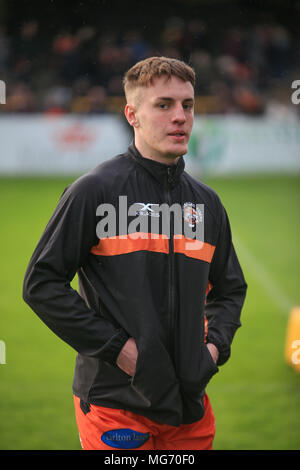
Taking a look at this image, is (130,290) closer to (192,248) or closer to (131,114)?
(192,248)

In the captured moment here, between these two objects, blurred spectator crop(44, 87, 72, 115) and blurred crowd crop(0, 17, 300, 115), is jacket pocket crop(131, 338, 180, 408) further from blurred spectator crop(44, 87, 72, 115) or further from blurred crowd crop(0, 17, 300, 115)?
blurred spectator crop(44, 87, 72, 115)

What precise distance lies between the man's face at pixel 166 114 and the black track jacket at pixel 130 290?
0.29 feet

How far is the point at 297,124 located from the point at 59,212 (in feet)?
43.2

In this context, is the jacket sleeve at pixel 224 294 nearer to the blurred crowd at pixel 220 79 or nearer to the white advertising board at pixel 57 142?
the blurred crowd at pixel 220 79

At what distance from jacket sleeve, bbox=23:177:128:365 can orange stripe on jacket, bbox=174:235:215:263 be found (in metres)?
0.34

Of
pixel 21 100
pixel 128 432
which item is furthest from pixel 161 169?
pixel 21 100

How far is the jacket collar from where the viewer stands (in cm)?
244

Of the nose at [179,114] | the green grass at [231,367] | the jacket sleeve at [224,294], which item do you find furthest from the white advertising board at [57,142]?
the nose at [179,114]

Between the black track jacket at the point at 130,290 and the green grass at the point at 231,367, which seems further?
the green grass at the point at 231,367

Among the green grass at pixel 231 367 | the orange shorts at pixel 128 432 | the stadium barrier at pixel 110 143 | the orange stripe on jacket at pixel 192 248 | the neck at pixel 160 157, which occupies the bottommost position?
the green grass at pixel 231 367

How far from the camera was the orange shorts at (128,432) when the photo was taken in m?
2.43

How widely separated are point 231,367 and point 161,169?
3.21 m

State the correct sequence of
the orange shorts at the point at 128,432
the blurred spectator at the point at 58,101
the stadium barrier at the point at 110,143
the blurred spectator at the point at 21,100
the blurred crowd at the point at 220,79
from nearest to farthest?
the orange shorts at the point at 128,432 < the blurred crowd at the point at 220,79 < the blurred spectator at the point at 21,100 < the stadium barrier at the point at 110,143 < the blurred spectator at the point at 58,101


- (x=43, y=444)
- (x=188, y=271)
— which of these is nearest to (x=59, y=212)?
(x=188, y=271)
